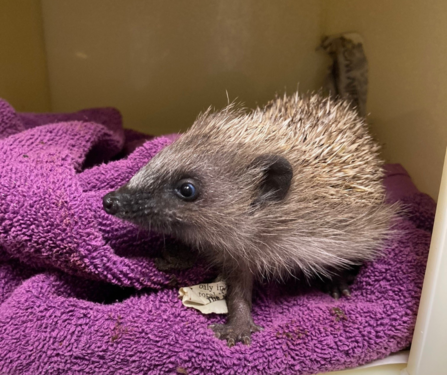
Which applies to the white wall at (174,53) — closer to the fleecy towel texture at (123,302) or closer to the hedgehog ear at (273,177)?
the fleecy towel texture at (123,302)

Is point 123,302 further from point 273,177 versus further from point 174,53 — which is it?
point 174,53

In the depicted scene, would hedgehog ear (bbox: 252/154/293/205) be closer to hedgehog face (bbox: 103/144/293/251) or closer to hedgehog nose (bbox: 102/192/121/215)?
hedgehog face (bbox: 103/144/293/251)

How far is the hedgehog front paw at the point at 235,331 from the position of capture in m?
1.09

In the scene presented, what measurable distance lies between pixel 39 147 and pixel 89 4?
1003 mm

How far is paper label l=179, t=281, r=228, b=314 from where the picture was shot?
46.3 inches

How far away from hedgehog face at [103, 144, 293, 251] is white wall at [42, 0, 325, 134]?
47.0 inches

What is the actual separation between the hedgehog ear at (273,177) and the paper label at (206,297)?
0.28 m

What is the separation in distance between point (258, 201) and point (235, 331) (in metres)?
0.35

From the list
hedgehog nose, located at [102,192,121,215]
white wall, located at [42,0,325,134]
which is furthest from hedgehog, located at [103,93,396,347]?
white wall, located at [42,0,325,134]

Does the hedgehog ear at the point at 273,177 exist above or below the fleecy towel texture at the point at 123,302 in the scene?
above

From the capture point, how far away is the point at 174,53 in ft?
7.29

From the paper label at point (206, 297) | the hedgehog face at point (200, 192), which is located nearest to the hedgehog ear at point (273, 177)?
the hedgehog face at point (200, 192)

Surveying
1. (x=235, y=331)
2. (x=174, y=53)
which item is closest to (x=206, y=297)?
(x=235, y=331)

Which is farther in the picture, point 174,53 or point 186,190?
point 174,53
